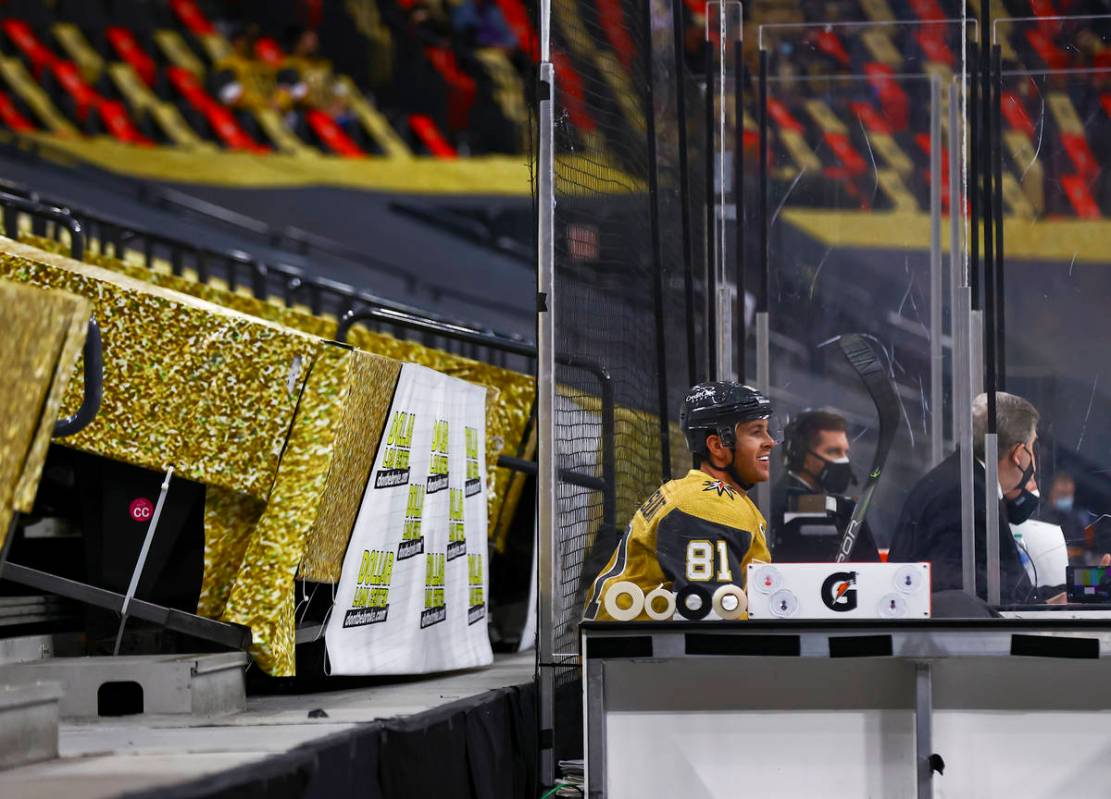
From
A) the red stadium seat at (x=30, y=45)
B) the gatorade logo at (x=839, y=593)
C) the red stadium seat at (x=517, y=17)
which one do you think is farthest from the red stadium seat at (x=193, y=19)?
the gatorade logo at (x=839, y=593)

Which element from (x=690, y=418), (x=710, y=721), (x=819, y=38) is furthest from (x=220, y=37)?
(x=710, y=721)

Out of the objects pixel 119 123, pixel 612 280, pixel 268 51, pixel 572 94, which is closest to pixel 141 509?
pixel 612 280

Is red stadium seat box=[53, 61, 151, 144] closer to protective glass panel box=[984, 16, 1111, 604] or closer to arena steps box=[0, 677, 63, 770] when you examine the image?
protective glass panel box=[984, 16, 1111, 604]

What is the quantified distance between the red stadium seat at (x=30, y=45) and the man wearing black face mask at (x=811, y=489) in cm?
1081

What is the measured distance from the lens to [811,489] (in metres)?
5.77

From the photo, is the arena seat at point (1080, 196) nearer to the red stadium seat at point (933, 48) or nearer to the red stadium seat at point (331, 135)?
the red stadium seat at point (933, 48)

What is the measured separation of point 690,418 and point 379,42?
11574 millimetres

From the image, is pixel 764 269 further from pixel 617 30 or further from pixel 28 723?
pixel 28 723

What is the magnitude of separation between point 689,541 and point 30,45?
12883mm

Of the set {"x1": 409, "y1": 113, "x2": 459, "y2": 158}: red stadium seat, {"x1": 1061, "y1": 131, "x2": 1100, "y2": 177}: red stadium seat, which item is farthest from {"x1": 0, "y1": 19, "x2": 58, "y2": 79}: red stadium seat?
{"x1": 1061, "y1": 131, "x2": 1100, "y2": 177}: red stadium seat

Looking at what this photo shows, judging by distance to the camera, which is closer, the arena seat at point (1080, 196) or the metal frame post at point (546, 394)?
the metal frame post at point (546, 394)

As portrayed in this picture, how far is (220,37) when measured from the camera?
14.9 meters

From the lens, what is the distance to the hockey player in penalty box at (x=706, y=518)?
3312 millimetres

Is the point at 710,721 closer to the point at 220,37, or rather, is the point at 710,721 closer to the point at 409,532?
the point at 409,532
